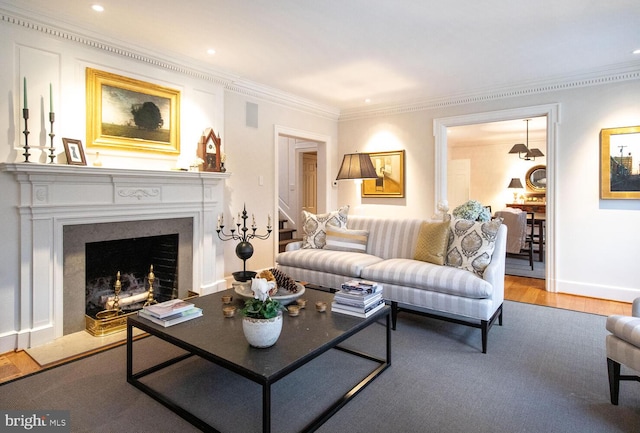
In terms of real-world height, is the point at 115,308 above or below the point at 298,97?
below

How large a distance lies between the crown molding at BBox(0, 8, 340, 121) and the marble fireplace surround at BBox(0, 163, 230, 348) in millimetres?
1068

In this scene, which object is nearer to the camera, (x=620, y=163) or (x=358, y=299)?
(x=358, y=299)

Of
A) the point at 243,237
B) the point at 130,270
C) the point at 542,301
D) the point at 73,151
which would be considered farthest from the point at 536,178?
the point at 73,151

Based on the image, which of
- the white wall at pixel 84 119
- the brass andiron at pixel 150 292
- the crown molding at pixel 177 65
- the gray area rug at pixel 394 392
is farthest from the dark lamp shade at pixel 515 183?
the brass andiron at pixel 150 292

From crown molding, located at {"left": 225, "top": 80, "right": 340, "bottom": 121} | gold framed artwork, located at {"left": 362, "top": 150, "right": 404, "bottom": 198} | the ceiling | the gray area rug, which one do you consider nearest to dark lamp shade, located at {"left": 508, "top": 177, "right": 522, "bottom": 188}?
gold framed artwork, located at {"left": 362, "top": 150, "right": 404, "bottom": 198}

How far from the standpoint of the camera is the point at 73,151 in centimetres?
294

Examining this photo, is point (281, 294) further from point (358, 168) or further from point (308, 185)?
point (308, 185)

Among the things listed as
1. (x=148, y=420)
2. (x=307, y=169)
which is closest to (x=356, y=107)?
(x=307, y=169)

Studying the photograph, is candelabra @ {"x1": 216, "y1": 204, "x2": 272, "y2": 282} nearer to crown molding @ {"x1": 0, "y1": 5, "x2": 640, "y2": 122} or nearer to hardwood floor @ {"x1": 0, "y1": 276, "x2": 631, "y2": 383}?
crown molding @ {"x1": 0, "y1": 5, "x2": 640, "y2": 122}

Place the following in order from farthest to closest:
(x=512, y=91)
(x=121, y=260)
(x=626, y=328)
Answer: (x=512, y=91) → (x=121, y=260) → (x=626, y=328)

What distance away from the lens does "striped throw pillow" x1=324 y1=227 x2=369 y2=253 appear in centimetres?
395

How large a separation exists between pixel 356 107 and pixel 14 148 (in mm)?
4385

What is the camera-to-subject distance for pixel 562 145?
427 centimetres

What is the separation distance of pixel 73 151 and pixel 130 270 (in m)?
1.24
